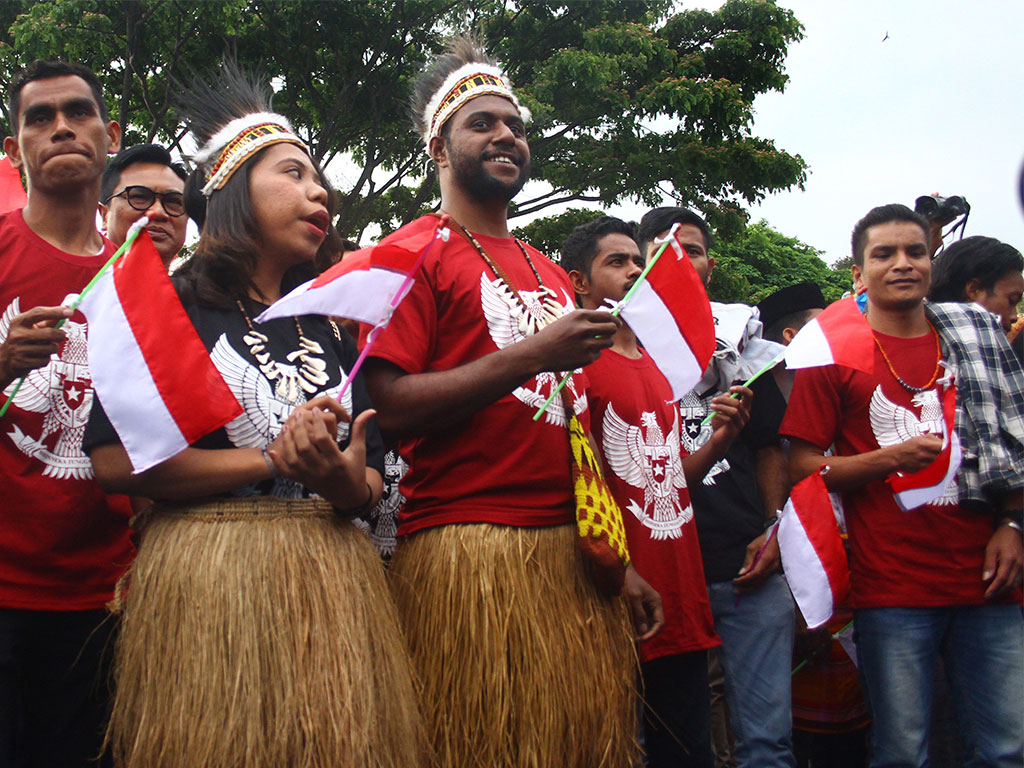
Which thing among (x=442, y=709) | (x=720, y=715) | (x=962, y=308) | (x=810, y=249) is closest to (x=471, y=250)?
(x=442, y=709)

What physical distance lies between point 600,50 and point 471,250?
10.2m

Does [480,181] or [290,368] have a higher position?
[480,181]

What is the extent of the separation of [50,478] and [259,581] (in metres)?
0.82

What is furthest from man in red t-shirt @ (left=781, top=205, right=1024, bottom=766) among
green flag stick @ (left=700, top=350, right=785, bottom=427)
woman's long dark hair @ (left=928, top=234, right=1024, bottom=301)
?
woman's long dark hair @ (left=928, top=234, right=1024, bottom=301)

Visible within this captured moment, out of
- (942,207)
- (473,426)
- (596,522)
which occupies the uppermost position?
(942,207)

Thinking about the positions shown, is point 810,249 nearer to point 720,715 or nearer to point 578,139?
point 578,139

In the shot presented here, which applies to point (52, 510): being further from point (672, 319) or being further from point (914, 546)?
point (914, 546)

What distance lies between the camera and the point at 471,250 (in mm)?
2719

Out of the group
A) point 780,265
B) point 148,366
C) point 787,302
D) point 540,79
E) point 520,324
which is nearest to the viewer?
point 148,366

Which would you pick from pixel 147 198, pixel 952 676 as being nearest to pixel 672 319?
pixel 952 676

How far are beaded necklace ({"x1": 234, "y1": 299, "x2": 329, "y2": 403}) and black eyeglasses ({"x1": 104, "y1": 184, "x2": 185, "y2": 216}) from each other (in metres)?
1.27

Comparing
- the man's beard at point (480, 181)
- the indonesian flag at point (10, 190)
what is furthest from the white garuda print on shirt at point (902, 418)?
the indonesian flag at point (10, 190)

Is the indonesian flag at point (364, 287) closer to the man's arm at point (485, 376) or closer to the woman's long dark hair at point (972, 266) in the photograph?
the man's arm at point (485, 376)

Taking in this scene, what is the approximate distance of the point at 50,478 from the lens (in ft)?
8.39
